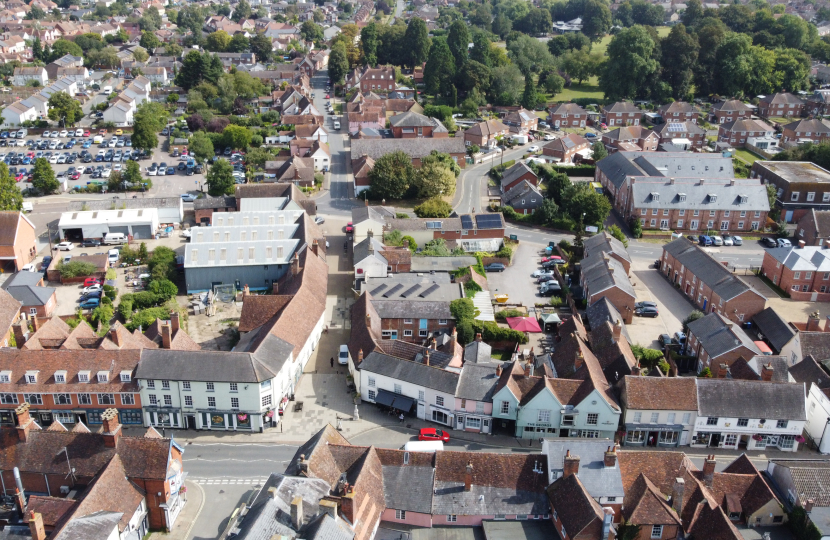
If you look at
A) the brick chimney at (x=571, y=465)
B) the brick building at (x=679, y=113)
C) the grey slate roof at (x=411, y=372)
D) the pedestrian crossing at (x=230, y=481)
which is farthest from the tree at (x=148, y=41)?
the brick chimney at (x=571, y=465)

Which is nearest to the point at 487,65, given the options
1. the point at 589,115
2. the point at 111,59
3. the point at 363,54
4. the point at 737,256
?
the point at 589,115

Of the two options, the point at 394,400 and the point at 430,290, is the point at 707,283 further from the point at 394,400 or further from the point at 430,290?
the point at 394,400

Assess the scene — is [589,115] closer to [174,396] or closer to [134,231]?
[134,231]

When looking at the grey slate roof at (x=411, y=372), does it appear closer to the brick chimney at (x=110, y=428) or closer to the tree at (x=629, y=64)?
the brick chimney at (x=110, y=428)

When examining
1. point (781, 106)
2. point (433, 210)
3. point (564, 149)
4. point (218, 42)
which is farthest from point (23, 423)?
point (218, 42)

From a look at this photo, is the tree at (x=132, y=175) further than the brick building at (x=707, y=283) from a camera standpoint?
Yes

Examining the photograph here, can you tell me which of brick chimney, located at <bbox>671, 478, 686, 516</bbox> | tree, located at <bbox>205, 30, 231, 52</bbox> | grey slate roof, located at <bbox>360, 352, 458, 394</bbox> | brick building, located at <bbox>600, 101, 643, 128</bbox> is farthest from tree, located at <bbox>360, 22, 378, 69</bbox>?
brick chimney, located at <bbox>671, 478, 686, 516</bbox>
